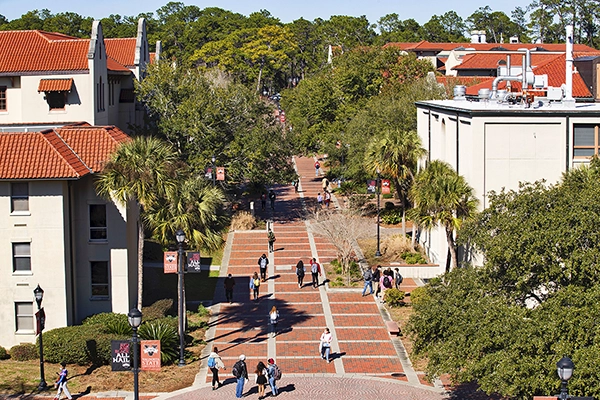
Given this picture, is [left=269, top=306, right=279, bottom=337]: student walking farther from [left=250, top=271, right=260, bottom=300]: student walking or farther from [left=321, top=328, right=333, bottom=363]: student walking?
[left=250, top=271, right=260, bottom=300]: student walking

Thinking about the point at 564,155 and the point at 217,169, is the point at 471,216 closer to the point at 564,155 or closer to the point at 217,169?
the point at 564,155

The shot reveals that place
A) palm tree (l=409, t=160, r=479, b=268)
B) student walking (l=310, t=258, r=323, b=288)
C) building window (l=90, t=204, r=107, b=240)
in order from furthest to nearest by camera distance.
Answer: student walking (l=310, t=258, r=323, b=288) < building window (l=90, t=204, r=107, b=240) < palm tree (l=409, t=160, r=479, b=268)

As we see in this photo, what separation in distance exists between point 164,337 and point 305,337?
5.51 m

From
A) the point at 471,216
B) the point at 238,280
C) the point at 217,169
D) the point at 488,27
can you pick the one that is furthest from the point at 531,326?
the point at 488,27

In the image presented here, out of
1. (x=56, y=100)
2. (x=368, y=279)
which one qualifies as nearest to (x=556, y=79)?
(x=368, y=279)

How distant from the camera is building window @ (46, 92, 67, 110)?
5078 centimetres

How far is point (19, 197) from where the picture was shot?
1364 inches

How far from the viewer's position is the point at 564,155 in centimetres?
3544

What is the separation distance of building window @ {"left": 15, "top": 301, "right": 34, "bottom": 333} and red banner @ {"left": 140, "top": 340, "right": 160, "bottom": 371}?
27.9 feet

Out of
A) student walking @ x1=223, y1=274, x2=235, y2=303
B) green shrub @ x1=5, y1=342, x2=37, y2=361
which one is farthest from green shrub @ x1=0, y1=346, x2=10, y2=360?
student walking @ x1=223, y1=274, x2=235, y2=303

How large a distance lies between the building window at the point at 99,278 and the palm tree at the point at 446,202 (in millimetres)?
12239

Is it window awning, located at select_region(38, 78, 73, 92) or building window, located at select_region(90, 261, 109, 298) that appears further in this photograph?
window awning, located at select_region(38, 78, 73, 92)

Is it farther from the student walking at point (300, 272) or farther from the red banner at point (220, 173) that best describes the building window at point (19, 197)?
the red banner at point (220, 173)

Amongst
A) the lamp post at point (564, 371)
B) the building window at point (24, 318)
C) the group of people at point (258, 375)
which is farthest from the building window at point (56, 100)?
the lamp post at point (564, 371)
